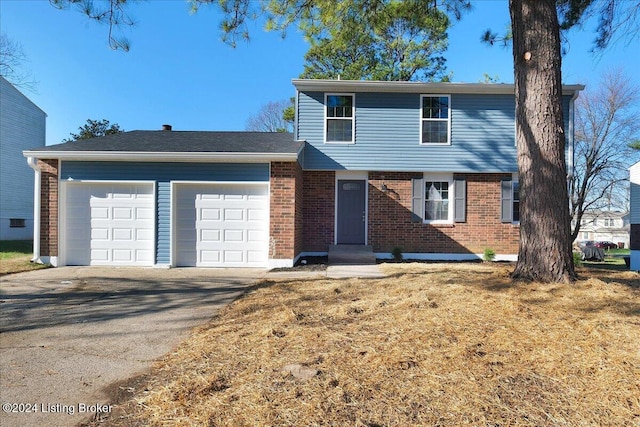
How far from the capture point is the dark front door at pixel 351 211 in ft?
37.0

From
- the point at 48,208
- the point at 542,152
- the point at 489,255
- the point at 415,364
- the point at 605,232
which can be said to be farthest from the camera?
the point at 605,232

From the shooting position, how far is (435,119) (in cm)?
1118

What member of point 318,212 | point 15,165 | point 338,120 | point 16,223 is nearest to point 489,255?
point 318,212

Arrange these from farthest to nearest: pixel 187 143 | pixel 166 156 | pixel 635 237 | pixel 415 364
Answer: pixel 635 237, pixel 187 143, pixel 166 156, pixel 415 364

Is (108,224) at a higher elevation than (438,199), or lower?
lower

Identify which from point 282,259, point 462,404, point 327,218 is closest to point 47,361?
point 462,404

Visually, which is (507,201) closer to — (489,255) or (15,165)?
(489,255)

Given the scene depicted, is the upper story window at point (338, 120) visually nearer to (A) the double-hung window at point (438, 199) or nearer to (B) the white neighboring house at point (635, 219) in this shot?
(A) the double-hung window at point (438, 199)

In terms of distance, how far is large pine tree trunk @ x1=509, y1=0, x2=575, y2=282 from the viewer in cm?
554

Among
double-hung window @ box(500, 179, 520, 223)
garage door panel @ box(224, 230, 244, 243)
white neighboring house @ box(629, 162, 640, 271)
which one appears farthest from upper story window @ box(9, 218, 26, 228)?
white neighboring house @ box(629, 162, 640, 271)

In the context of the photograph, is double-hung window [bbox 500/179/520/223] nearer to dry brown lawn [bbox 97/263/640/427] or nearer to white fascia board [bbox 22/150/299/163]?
dry brown lawn [bbox 97/263/640/427]

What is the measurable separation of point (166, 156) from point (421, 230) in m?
7.50

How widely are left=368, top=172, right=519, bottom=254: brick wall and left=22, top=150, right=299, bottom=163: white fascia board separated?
3516mm

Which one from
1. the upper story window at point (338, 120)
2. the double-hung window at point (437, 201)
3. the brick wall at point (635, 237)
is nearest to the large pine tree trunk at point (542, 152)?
the double-hung window at point (437, 201)
